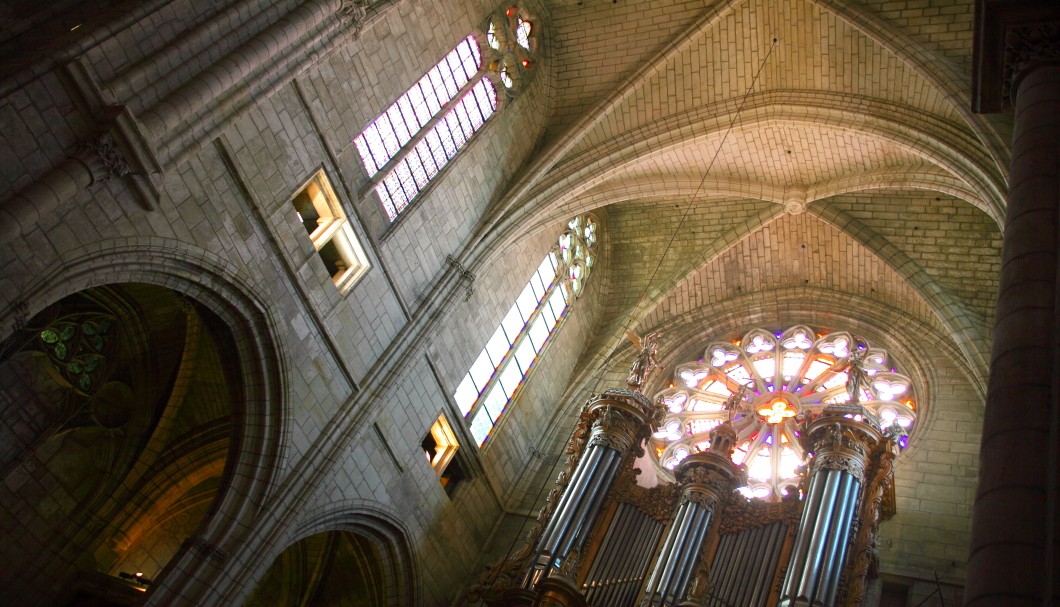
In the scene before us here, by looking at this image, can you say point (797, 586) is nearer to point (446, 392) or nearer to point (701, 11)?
point (446, 392)

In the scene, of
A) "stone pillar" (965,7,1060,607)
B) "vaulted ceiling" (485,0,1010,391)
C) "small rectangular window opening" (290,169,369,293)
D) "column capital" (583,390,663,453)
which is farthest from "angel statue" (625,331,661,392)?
"stone pillar" (965,7,1060,607)

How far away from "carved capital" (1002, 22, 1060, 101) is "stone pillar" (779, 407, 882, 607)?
5489mm

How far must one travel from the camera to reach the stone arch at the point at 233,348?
29.3 feet

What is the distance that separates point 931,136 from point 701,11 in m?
4.09

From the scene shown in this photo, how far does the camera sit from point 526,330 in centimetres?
1652

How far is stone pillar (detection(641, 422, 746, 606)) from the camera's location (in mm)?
10945

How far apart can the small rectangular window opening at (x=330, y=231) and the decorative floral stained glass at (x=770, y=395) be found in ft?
17.4

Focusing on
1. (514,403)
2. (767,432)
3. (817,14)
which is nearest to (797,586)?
(767,432)

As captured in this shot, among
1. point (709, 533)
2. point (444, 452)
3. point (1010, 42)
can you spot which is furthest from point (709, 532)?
point (1010, 42)

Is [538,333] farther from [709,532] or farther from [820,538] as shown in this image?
[820,538]

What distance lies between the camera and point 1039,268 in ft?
18.2

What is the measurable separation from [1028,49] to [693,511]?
6.77 m

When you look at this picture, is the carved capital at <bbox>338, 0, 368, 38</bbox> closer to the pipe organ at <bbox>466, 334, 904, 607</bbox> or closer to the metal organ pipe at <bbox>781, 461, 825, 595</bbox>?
the pipe organ at <bbox>466, 334, 904, 607</bbox>

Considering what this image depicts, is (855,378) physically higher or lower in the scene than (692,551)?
higher
